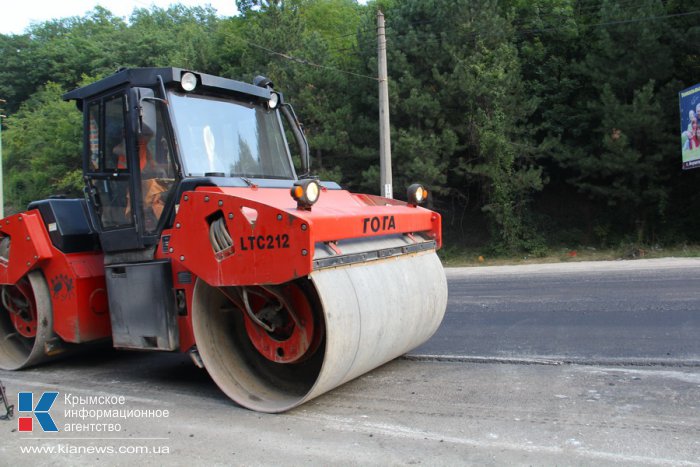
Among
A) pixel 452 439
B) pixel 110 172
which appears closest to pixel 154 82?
pixel 110 172

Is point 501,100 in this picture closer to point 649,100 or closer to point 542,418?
point 649,100

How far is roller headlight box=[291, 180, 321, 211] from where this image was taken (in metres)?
4.19

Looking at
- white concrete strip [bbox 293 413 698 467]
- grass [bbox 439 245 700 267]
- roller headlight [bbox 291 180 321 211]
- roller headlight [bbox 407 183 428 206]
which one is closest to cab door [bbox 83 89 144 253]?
roller headlight [bbox 291 180 321 211]

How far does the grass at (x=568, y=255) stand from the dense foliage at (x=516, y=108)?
77 cm

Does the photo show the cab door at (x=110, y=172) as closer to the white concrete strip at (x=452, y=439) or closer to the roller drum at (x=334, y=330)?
the roller drum at (x=334, y=330)

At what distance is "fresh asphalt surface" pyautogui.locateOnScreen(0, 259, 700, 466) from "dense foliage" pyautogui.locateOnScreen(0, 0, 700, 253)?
1342cm

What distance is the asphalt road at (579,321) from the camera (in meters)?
5.71

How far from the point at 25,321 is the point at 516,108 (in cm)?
1768

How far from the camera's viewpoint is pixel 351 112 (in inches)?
880

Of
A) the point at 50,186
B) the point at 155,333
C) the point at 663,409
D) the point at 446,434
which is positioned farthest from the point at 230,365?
the point at 50,186

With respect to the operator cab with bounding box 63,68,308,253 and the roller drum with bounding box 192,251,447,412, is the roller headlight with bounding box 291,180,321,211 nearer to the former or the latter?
the roller drum with bounding box 192,251,447,412

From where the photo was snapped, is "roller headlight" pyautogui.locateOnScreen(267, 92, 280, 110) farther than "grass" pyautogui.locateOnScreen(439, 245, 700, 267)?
No

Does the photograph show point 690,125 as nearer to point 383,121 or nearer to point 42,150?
point 383,121

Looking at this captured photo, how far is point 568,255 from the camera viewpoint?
19.4m
